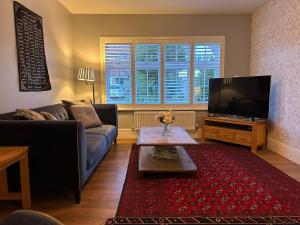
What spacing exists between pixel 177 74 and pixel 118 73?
128 cm

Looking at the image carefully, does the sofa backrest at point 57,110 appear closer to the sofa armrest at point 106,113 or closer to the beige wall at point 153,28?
the sofa armrest at point 106,113

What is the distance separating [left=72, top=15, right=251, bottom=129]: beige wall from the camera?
477cm

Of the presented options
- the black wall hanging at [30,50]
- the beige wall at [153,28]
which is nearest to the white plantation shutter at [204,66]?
the beige wall at [153,28]

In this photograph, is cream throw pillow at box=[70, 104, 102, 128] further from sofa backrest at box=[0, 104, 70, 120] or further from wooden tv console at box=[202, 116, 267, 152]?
wooden tv console at box=[202, 116, 267, 152]

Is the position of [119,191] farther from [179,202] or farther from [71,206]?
[179,202]

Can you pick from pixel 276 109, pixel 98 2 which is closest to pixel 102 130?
pixel 98 2

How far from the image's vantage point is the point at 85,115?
3680mm

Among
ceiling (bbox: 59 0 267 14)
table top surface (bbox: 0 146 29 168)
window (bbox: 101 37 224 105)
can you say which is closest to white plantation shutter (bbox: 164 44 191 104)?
window (bbox: 101 37 224 105)

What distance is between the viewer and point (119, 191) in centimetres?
247

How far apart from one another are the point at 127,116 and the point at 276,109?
2.89 meters

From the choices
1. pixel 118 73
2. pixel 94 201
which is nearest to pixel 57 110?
pixel 94 201

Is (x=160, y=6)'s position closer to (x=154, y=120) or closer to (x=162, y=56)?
(x=162, y=56)

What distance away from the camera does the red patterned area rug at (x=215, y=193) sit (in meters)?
2.03

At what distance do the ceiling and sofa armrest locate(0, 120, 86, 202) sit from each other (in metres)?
2.90
